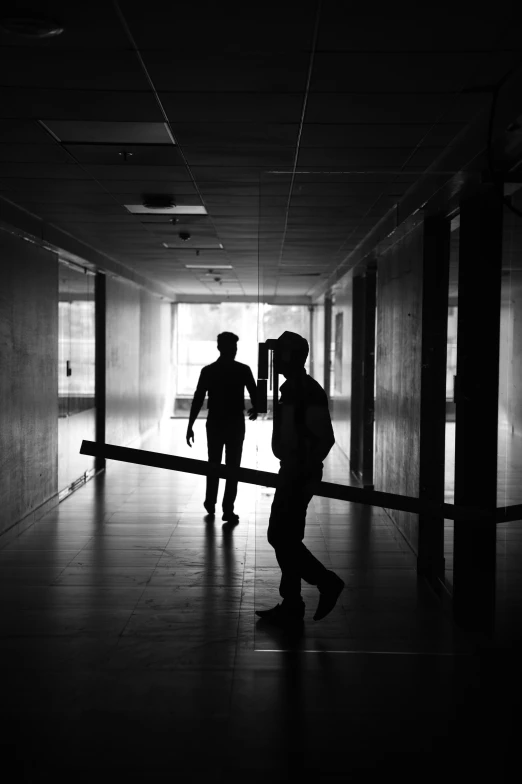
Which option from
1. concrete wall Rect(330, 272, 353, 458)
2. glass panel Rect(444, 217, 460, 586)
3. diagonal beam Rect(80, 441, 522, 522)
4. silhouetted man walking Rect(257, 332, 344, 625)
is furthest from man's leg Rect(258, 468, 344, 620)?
glass panel Rect(444, 217, 460, 586)

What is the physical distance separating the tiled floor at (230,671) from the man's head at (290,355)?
43cm

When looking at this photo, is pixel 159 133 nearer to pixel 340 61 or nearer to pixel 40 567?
pixel 340 61

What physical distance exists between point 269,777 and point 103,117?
3.37 m

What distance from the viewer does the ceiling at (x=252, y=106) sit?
3.22 metres

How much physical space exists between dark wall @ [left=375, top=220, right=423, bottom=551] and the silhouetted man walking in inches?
53.4

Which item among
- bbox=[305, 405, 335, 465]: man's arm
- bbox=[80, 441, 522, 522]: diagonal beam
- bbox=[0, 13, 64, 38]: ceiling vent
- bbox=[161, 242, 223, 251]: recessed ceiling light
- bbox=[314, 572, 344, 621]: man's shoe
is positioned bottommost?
bbox=[314, 572, 344, 621]: man's shoe

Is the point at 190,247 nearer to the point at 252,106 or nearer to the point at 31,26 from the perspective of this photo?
the point at 252,106

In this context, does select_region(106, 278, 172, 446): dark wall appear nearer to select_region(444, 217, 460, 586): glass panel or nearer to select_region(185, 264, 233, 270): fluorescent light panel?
select_region(185, 264, 233, 270): fluorescent light panel

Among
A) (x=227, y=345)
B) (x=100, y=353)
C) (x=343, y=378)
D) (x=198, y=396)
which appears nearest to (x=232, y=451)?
(x=198, y=396)

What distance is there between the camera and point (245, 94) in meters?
4.04

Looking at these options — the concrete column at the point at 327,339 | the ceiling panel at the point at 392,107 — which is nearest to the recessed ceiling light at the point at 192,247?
the concrete column at the point at 327,339

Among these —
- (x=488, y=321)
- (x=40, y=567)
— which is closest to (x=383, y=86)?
(x=488, y=321)

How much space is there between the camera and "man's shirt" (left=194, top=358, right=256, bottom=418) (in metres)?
7.26

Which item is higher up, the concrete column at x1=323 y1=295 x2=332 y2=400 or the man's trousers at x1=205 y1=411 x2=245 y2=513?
the concrete column at x1=323 y1=295 x2=332 y2=400
